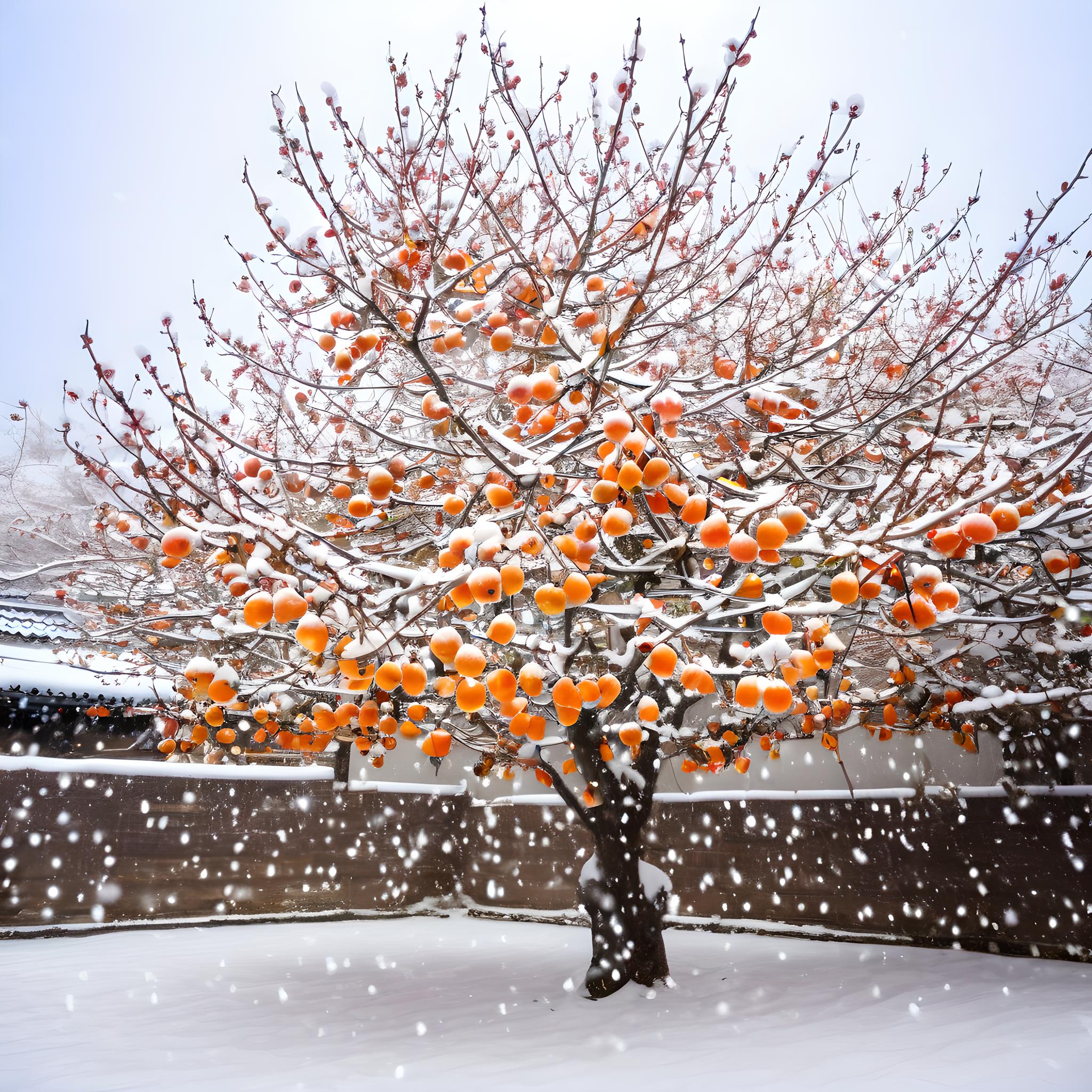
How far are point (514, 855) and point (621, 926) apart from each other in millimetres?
5032

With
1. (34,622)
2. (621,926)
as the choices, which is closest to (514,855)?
(621,926)

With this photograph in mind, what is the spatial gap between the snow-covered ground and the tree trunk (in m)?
0.17

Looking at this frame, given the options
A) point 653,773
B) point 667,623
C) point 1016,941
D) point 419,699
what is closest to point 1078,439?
point 667,623

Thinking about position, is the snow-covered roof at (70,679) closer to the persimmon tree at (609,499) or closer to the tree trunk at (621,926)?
the persimmon tree at (609,499)

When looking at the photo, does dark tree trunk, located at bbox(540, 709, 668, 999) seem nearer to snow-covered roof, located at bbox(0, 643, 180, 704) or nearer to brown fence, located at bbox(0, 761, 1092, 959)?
brown fence, located at bbox(0, 761, 1092, 959)

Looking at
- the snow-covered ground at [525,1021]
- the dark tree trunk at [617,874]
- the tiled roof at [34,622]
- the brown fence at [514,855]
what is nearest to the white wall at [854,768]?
the brown fence at [514,855]

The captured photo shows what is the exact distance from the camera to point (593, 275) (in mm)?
4066

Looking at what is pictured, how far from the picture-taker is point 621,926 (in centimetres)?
498

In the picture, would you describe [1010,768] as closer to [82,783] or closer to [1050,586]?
[1050,586]

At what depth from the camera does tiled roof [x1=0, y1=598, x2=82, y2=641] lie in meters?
10.1

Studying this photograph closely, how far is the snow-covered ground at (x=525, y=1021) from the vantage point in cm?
358

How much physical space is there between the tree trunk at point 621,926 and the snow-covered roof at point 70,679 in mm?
6179

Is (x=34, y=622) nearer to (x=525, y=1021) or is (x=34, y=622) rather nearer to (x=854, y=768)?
(x=525, y=1021)

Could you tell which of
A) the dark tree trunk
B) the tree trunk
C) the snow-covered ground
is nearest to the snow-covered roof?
the snow-covered ground
